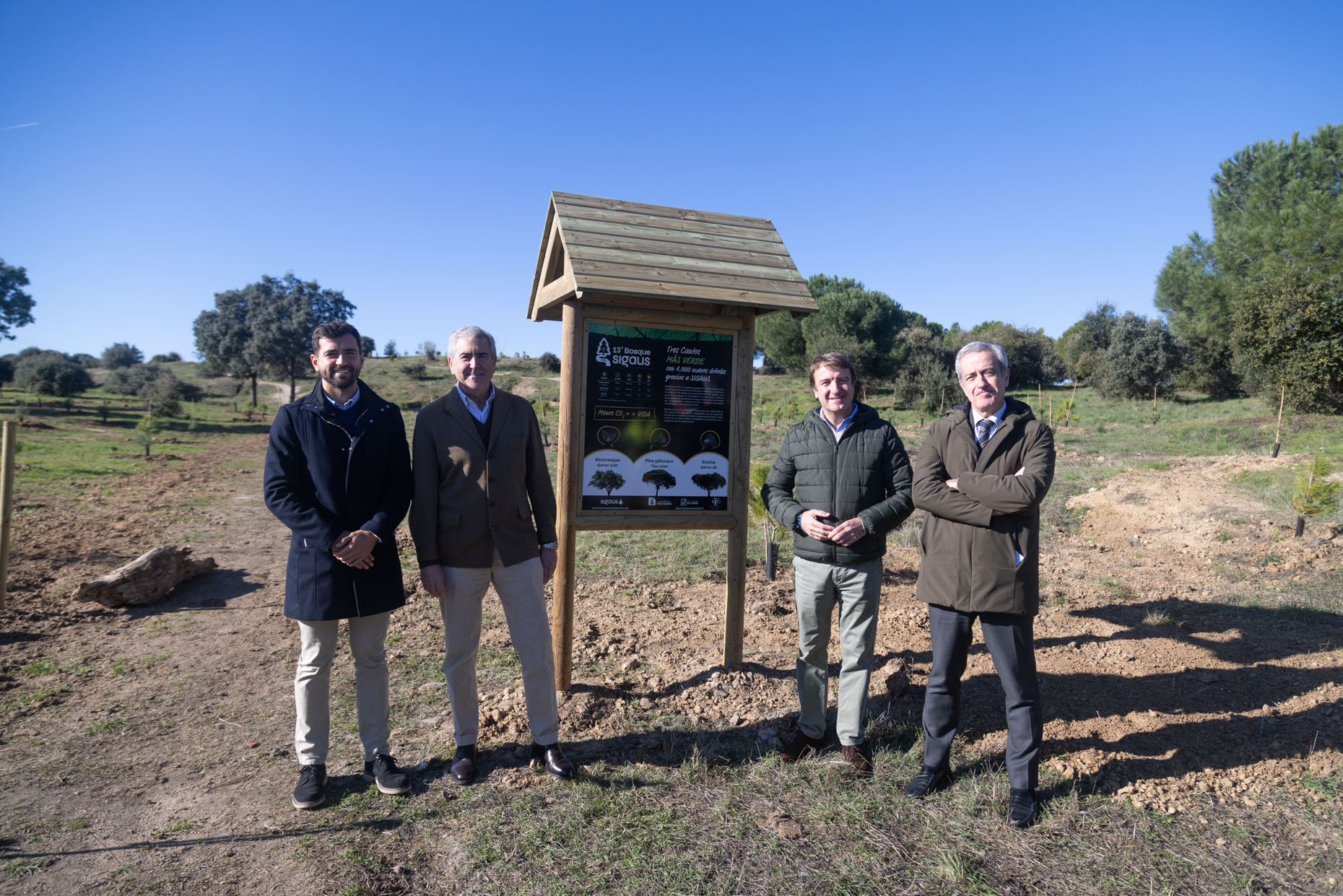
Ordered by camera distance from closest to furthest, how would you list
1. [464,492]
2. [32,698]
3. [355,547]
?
[355,547] < [464,492] < [32,698]

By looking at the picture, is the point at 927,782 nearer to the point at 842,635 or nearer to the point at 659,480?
the point at 842,635

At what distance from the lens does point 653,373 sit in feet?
14.5

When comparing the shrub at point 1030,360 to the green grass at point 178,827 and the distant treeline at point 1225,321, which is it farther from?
the green grass at point 178,827

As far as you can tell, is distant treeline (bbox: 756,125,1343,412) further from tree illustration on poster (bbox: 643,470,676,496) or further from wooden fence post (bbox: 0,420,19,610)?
wooden fence post (bbox: 0,420,19,610)

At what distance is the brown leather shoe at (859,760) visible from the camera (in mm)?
3391

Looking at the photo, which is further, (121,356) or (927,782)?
(121,356)

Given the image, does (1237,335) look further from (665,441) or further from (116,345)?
(116,345)

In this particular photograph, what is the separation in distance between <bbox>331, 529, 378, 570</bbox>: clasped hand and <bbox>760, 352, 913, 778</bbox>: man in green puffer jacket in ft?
6.36

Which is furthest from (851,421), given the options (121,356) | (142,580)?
(121,356)

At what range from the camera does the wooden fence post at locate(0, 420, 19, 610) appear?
5656mm

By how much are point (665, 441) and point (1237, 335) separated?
974 inches

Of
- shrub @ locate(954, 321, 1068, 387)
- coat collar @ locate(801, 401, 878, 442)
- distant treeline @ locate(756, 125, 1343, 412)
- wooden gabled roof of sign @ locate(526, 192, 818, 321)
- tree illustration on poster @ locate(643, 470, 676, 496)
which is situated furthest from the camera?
shrub @ locate(954, 321, 1068, 387)

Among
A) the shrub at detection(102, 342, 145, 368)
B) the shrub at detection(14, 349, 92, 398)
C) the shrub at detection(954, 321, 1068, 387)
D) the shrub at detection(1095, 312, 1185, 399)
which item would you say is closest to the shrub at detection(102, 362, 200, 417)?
the shrub at detection(14, 349, 92, 398)

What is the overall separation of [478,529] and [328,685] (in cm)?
97
